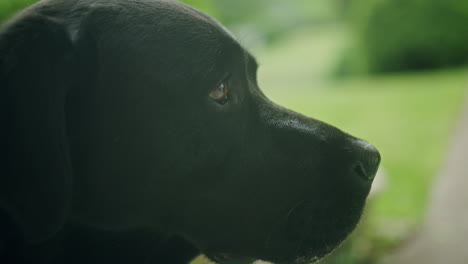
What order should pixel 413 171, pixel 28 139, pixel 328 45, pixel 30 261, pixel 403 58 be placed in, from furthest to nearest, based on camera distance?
pixel 328 45
pixel 403 58
pixel 413 171
pixel 30 261
pixel 28 139

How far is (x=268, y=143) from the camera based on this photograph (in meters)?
1.53

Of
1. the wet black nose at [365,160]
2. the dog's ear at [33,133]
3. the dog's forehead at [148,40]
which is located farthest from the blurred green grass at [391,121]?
the dog's ear at [33,133]

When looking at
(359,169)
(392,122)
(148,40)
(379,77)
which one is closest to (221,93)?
(148,40)

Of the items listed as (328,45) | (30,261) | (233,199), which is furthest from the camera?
(328,45)

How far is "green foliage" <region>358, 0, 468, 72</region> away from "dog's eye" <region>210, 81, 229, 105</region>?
9242 mm

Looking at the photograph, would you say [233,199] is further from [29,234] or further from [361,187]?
[29,234]

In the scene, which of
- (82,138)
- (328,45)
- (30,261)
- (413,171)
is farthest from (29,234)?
(328,45)

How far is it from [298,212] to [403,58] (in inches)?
381

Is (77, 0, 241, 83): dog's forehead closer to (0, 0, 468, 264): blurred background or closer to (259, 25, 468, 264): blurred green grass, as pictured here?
(0, 0, 468, 264): blurred background

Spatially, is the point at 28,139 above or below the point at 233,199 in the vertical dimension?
above

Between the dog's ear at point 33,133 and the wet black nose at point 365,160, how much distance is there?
32.2 inches

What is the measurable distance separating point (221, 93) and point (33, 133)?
51 centimetres

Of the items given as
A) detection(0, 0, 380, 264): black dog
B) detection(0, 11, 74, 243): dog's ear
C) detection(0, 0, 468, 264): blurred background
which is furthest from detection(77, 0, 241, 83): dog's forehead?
detection(0, 0, 468, 264): blurred background

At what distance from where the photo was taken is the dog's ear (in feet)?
3.95
